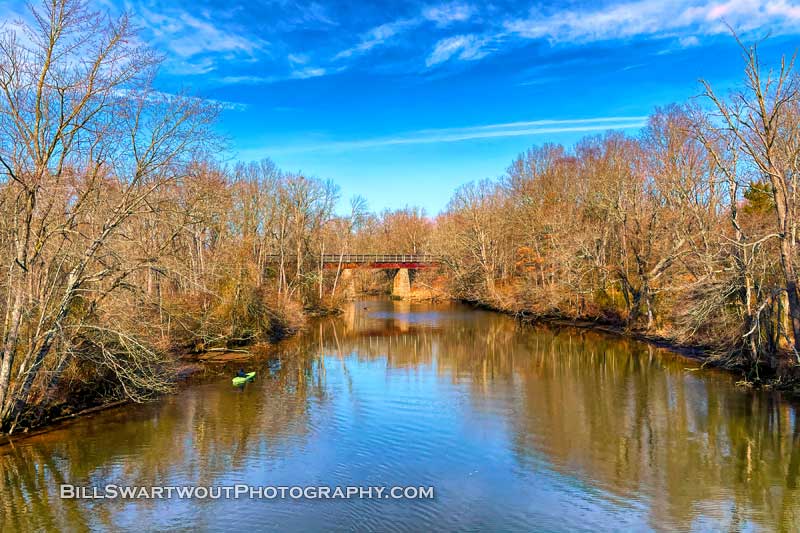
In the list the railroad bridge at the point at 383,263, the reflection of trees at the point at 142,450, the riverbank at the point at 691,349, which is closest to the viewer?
the reflection of trees at the point at 142,450

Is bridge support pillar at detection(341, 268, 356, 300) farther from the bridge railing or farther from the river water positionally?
the river water

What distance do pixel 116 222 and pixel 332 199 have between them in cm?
3703

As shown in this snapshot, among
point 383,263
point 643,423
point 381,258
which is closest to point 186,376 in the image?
point 643,423

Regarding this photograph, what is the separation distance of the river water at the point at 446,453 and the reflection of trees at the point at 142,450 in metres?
0.05

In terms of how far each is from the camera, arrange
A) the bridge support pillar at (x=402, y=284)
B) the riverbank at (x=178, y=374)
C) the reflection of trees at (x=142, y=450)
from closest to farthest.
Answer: the reflection of trees at (x=142, y=450)
the riverbank at (x=178, y=374)
the bridge support pillar at (x=402, y=284)

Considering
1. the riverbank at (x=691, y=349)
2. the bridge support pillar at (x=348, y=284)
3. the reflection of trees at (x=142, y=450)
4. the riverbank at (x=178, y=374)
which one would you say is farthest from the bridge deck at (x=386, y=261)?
the reflection of trees at (x=142, y=450)

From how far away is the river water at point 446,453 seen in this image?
9961 millimetres

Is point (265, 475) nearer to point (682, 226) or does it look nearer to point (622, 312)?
point (682, 226)

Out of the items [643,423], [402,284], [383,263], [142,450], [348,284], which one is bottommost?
[643,423]

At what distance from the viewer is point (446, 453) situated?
13.0 meters

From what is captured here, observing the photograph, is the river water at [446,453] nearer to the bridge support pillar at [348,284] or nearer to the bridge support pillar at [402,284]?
the bridge support pillar at [348,284]

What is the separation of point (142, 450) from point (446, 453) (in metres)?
6.85

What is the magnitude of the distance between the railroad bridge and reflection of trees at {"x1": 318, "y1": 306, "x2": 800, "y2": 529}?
26.3 m

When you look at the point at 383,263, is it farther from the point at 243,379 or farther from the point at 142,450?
the point at 142,450
